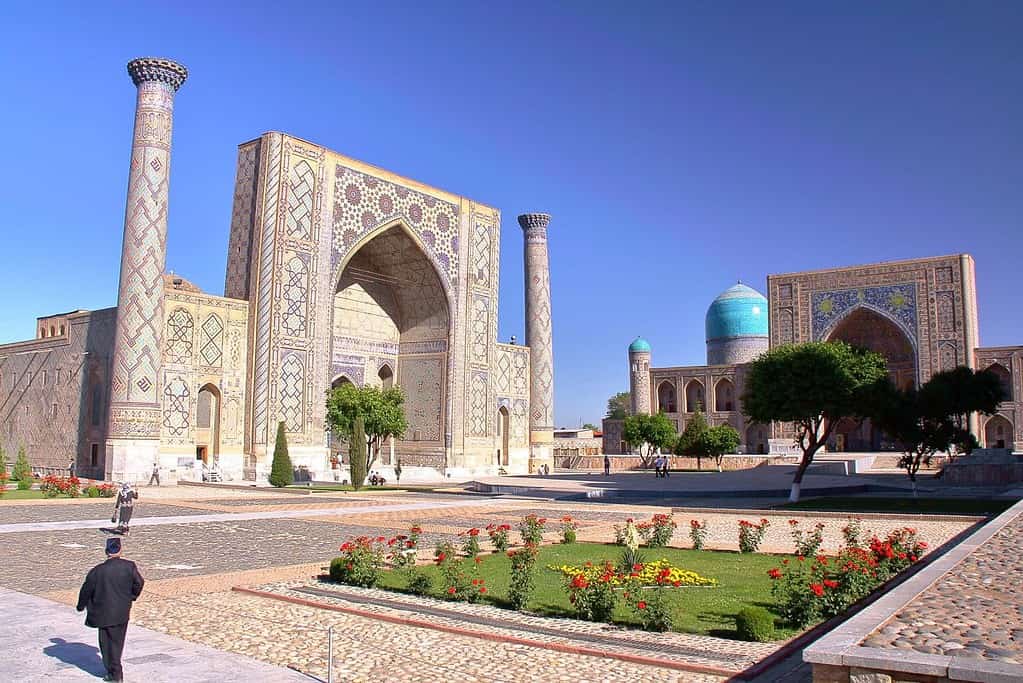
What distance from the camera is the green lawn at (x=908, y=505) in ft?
49.0

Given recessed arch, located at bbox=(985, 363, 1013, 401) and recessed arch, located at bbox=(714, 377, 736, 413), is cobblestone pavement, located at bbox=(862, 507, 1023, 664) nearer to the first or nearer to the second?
recessed arch, located at bbox=(985, 363, 1013, 401)

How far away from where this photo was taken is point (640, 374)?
1984 inches

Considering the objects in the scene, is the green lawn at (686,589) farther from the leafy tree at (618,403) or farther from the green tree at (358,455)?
the leafy tree at (618,403)

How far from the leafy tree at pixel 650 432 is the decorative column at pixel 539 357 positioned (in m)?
7.06

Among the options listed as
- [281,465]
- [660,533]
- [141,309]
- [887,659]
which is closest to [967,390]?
[660,533]

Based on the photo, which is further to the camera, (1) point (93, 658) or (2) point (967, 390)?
(2) point (967, 390)

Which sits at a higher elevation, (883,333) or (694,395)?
(883,333)

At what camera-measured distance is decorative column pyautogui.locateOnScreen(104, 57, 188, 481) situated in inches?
829

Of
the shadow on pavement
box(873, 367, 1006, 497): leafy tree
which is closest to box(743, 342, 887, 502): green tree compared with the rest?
box(873, 367, 1006, 497): leafy tree

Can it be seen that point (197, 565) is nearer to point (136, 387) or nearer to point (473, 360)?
point (136, 387)

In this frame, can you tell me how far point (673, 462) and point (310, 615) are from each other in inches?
1502

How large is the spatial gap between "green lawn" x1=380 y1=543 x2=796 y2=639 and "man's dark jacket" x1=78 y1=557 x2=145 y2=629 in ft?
9.62

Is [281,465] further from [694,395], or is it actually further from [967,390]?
[694,395]

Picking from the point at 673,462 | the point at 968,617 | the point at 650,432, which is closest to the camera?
the point at 968,617
